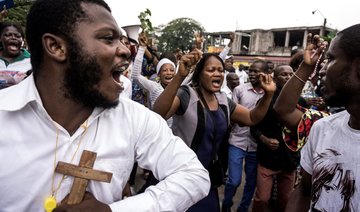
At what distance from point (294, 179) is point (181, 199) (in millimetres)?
2953

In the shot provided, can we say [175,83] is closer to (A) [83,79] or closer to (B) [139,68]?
(A) [83,79]

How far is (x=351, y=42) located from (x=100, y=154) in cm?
136

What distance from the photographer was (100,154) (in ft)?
4.35

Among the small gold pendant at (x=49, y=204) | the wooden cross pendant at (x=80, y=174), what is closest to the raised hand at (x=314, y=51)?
the wooden cross pendant at (x=80, y=174)

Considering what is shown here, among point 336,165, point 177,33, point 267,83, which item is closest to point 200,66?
point 267,83

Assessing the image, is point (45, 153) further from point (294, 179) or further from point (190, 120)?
point (294, 179)

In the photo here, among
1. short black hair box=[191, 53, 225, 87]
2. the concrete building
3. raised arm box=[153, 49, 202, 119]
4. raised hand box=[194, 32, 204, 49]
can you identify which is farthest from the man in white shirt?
→ the concrete building

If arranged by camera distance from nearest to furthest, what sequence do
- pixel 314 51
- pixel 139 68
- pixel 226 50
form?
pixel 314 51 < pixel 139 68 < pixel 226 50

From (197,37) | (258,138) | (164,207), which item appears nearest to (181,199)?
(164,207)

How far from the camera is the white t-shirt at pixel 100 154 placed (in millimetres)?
1234

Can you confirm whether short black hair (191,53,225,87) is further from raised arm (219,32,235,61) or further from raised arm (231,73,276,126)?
raised arm (219,32,235,61)

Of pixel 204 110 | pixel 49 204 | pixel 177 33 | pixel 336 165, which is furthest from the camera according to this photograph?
pixel 177 33

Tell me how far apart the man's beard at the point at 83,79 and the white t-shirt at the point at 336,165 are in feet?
3.79

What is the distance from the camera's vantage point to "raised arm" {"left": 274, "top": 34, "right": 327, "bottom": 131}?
222 cm
